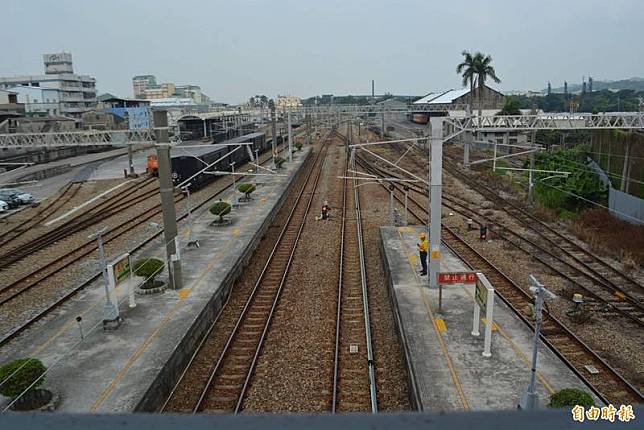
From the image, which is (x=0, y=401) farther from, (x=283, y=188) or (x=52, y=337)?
(x=283, y=188)

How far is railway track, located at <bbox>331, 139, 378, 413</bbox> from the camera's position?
9672mm

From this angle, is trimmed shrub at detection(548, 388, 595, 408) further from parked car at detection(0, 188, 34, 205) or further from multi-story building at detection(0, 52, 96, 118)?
multi-story building at detection(0, 52, 96, 118)

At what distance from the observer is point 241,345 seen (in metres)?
12.0

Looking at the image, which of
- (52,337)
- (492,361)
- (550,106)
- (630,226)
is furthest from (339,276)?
(550,106)

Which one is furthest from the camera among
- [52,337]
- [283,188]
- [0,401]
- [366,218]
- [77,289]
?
[283,188]

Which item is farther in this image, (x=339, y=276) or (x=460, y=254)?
(x=460, y=254)

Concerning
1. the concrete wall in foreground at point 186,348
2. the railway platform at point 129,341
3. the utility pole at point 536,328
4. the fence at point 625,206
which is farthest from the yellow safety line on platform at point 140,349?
the fence at point 625,206

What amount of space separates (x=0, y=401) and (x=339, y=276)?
31.2ft

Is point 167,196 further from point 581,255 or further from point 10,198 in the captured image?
point 10,198

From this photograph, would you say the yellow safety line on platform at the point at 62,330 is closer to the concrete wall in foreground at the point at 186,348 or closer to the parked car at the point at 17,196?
the concrete wall in foreground at the point at 186,348

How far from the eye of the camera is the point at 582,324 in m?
12.5

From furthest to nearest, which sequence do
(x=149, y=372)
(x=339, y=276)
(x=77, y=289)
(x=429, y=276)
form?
(x=339, y=276)
(x=77, y=289)
(x=429, y=276)
(x=149, y=372)

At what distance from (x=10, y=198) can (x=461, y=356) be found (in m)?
28.3

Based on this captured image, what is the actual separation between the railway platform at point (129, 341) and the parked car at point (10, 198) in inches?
660
